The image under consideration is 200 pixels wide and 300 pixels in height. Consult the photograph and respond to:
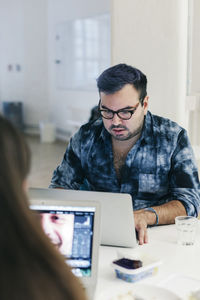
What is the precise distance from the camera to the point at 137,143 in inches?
84.5

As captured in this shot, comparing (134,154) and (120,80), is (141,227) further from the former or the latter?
(120,80)

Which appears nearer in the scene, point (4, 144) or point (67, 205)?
point (4, 144)

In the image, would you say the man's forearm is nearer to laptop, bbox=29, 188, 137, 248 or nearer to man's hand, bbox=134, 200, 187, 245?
man's hand, bbox=134, 200, 187, 245

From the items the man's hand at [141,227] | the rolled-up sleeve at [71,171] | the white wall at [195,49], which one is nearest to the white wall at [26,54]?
the white wall at [195,49]

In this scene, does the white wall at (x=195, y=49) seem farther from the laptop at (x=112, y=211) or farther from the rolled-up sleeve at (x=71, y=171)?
the laptop at (x=112, y=211)

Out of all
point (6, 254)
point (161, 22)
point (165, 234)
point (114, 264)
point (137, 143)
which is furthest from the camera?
point (161, 22)


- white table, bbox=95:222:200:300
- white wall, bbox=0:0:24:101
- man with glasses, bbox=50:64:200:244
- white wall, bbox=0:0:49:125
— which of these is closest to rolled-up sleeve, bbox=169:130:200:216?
man with glasses, bbox=50:64:200:244

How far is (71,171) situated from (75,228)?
952 millimetres

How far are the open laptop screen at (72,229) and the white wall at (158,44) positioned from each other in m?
1.94

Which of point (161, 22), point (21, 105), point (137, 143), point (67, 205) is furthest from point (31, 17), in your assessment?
point (67, 205)

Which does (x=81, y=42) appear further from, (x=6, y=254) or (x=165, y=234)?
(x=6, y=254)

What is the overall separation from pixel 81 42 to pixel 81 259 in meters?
6.55

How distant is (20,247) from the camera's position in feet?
2.06

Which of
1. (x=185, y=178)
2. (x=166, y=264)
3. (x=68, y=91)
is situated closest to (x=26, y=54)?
(x=68, y=91)
